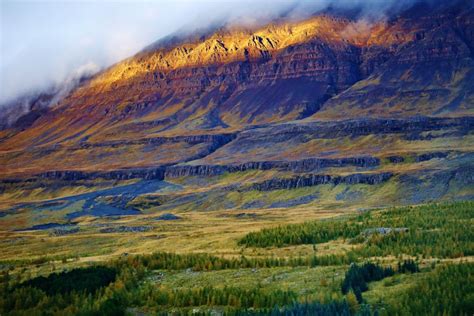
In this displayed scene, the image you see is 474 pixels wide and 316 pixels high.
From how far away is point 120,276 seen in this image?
167ft

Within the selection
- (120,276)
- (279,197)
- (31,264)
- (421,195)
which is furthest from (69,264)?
(279,197)

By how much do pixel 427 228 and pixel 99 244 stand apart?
5567 centimetres

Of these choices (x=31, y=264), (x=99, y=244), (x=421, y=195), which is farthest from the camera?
(x=421, y=195)

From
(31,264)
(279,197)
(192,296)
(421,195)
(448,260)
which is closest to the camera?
(192,296)

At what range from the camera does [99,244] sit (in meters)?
98.6

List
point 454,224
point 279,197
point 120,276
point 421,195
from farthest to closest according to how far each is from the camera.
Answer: point 279,197 → point 421,195 → point 454,224 → point 120,276

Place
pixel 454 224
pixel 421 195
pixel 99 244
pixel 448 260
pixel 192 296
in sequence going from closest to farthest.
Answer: pixel 192 296, pixel 448 260, pixel 454 224, pixel 99 244, pixel 421 195

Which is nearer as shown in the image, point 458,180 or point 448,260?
point 448,260

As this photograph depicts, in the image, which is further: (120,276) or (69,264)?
(69,264)

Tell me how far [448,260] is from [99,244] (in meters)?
65.5

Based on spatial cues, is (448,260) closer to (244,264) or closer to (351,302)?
(351,302)

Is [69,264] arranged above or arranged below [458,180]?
above

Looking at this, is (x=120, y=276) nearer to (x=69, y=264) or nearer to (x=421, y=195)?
(x=69, y=264)

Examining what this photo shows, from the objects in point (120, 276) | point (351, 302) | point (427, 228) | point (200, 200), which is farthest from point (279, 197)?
point (351, 302)
